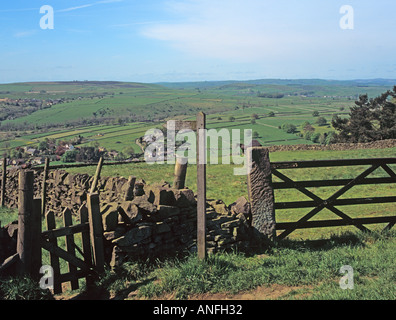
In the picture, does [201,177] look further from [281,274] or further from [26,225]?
[26,225]

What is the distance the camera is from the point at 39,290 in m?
5.30

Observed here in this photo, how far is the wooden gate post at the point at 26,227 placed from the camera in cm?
543

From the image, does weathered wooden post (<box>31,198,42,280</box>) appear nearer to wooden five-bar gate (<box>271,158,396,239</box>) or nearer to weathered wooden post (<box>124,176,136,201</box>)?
weathered wooden post (<box>124,176,136,201</box>)

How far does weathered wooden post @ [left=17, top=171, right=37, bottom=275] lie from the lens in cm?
543

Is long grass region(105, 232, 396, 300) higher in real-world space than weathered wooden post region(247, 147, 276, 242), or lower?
lower

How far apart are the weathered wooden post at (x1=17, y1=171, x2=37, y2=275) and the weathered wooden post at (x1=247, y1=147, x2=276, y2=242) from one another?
389 centimetres

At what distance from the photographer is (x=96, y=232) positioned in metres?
6.07

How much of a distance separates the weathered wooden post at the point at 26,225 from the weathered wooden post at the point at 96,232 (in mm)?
872

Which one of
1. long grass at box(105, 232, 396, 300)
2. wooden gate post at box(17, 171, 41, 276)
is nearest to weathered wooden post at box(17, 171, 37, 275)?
wooden gate post at box(17, 171, 41, 276)

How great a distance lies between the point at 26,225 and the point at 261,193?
4.20 metres

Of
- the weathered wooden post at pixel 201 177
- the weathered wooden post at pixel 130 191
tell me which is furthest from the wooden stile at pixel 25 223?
the weathered wooden post at pixel 201 177

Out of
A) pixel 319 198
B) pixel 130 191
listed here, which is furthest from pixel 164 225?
pixel 319 198
